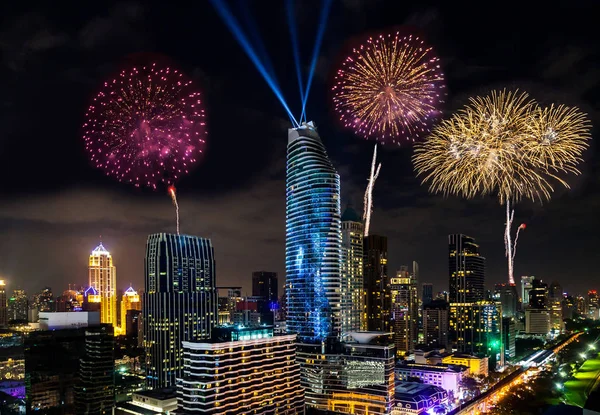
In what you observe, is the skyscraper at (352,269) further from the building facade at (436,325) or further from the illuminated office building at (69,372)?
the illuminated office building at (69,372)

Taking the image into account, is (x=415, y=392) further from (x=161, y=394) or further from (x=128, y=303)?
(x=128, y=303)

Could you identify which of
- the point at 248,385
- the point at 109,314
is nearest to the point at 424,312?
the point at 109,314

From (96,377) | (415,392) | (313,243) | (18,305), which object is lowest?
(415,392)

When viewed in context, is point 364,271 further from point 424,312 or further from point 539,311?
point 539,311

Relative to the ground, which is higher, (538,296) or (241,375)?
(241,375)

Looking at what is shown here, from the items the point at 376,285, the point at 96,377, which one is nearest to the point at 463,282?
the point at 376,285
